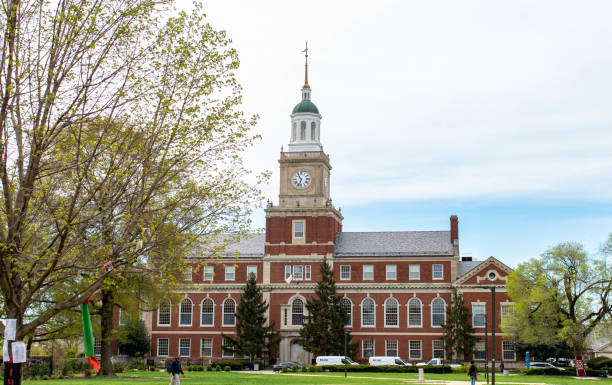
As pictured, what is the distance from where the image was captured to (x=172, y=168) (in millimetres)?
22359

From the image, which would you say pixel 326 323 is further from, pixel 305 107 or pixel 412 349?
pixel 305 107

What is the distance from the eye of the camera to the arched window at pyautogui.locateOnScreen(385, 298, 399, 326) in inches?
3019

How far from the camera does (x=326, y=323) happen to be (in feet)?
238

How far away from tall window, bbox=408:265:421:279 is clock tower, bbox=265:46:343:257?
8491mm

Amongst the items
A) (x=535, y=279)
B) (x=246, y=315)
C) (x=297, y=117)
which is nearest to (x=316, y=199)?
(x=297, y=117)

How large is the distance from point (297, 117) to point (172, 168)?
198ft

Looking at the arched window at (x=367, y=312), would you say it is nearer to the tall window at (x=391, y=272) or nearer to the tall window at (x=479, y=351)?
the tall window at (x=391, y=272)

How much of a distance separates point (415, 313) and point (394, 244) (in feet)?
25.4

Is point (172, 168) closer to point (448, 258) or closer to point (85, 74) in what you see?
point (85, 74)

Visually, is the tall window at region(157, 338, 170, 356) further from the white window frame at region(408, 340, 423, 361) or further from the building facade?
the white window frame at region(408, 340, 423, 361)

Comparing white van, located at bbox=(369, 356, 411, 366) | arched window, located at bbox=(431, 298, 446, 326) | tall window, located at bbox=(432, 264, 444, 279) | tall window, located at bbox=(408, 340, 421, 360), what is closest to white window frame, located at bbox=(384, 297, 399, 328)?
tall window, located at bbox=(408, 340, 421, 360)

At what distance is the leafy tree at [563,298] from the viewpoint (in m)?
60.8

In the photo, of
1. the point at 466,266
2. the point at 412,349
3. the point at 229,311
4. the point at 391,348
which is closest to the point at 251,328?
the point at 229,311

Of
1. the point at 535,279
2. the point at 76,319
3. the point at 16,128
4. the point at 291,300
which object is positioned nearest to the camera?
the point at 16,128
